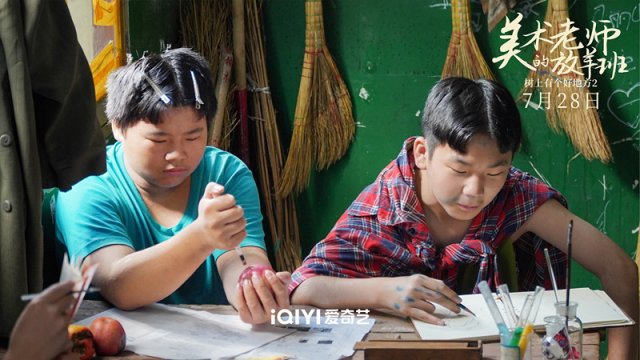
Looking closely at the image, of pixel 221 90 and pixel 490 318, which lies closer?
pixel 490 318

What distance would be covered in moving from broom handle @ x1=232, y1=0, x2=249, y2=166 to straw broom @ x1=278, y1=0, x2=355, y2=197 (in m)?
0.21

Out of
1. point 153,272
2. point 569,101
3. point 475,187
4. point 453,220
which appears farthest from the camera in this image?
point 569,101

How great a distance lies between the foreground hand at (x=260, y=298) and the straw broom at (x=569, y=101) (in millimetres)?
1893

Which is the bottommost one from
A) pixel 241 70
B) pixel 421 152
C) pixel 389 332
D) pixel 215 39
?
pixel 389 332

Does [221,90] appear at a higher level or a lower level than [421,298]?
higher

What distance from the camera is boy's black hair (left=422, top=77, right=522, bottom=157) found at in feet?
7.89

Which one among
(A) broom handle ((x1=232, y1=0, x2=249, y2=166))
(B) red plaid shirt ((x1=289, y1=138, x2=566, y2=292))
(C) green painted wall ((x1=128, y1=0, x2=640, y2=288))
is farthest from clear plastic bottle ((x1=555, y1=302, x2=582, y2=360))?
(A) broom handle ((x1=232, y1=0, x2=249, y2=166))

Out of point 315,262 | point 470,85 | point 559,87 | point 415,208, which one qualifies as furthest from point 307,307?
point 559,87

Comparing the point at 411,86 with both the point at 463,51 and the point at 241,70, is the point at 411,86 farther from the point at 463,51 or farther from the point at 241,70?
the point at 241,70

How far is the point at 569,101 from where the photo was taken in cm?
362

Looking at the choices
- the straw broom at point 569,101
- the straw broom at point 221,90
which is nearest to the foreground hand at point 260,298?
the straw broom at point 221,90

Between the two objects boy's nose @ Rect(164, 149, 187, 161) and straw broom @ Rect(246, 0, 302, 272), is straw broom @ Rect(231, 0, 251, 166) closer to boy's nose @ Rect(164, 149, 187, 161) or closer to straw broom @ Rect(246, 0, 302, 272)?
straw broom @ Rect(246, 0, 302, 272)

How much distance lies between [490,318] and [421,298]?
0.17 m

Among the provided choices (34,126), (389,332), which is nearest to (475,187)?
(389,332)
